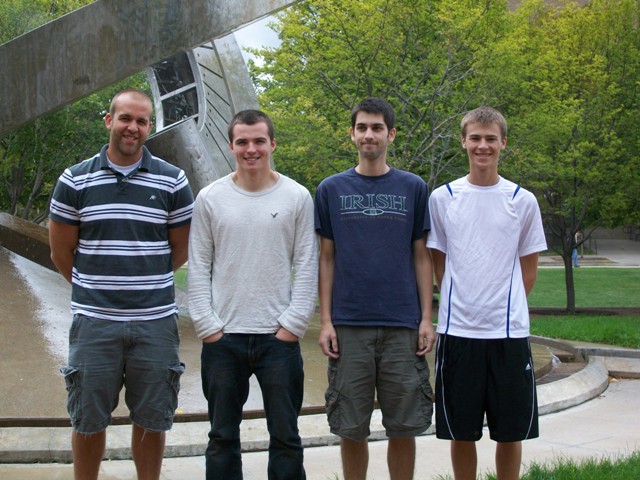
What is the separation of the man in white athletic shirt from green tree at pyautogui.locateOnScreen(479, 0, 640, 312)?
43.9ft

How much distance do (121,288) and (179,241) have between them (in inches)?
16.0

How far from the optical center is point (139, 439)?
4.01 meters

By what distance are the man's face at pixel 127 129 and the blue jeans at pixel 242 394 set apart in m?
0.99

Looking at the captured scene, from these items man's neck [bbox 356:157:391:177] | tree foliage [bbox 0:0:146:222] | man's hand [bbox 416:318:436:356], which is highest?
tree foliage [bbox 0:0:146:222]

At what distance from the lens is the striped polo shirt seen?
12.6 ft

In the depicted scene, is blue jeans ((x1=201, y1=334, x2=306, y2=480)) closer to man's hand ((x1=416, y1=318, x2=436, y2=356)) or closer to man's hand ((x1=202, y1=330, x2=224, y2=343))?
man's hand ((x1=202, y1=330, x2=224, y2=343))

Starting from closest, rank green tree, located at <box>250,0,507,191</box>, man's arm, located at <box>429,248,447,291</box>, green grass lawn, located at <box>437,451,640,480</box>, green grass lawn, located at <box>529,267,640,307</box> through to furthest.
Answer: man's arm, located at <box>429,248,447,291</box> < green grass lawn, located at <box>437,451,640,480</box> < green tree, located at <box>250,0,507,191</box> < green grass lawn, located at <box>529,267,640,307</box>

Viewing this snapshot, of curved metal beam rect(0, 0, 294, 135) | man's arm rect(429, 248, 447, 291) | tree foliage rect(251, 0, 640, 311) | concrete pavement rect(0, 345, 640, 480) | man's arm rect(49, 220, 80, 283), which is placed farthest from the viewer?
tree foliage rect(251, 0, 640, 311)

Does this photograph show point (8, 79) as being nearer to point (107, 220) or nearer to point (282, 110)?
point (107, 220)

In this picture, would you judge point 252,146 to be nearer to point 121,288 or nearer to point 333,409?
point 121,288

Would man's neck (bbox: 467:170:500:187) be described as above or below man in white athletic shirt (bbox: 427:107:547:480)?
above

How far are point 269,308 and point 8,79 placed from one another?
4.33 metres

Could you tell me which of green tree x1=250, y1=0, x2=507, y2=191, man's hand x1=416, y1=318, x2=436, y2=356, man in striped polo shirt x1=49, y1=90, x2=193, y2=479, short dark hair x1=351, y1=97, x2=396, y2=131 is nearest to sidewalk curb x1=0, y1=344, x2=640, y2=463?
man in striped polo shirt x1=49, y1=90, x2=193, y2=479

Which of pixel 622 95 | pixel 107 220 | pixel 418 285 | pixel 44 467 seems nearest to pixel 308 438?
pixel 44 467
